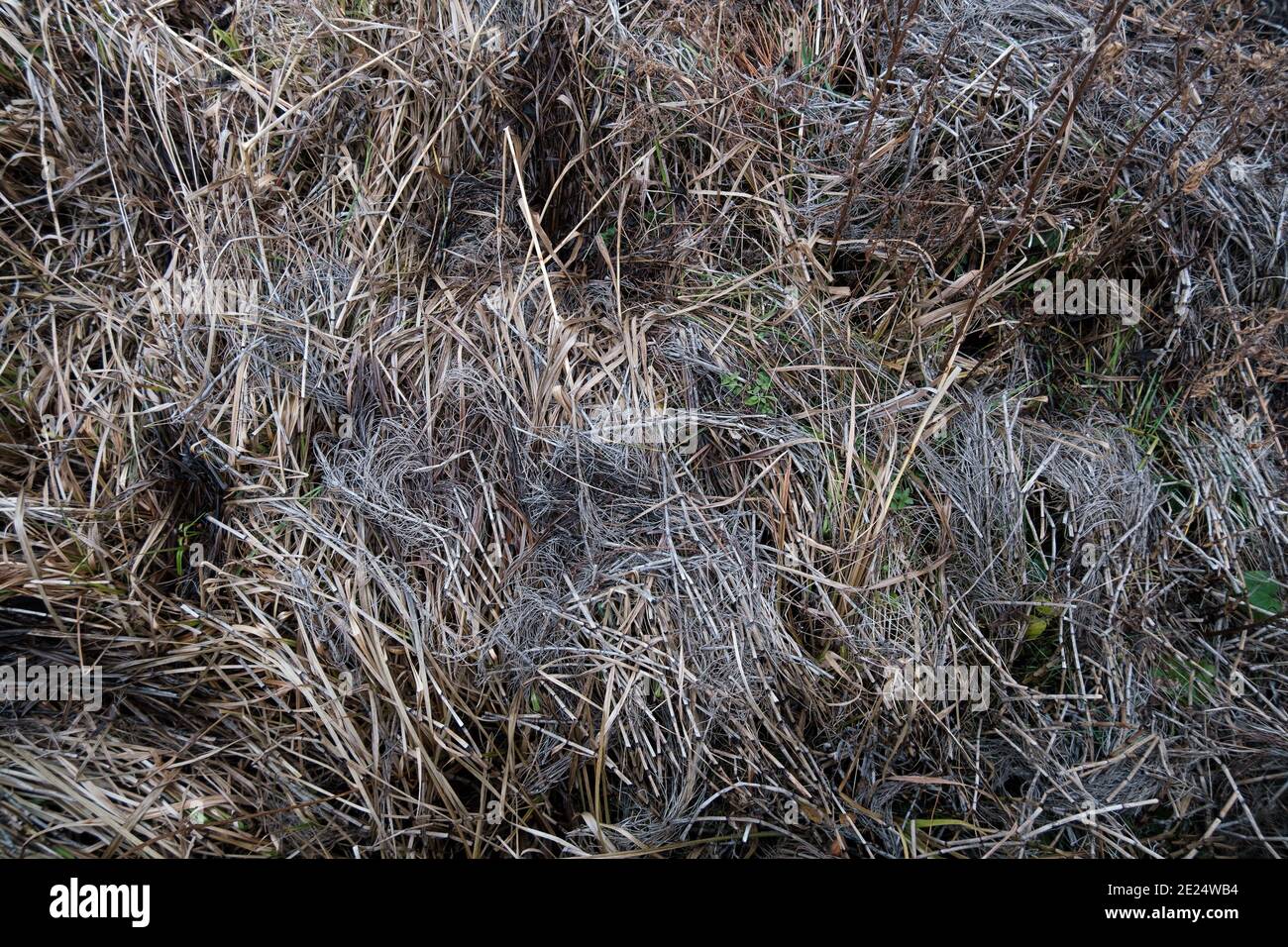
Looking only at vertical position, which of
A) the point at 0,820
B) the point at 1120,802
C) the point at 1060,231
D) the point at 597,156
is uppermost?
the point at 597,156

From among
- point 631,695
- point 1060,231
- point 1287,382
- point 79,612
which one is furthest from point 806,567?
point 79,612

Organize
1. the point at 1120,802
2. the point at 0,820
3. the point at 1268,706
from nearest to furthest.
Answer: the point at 0,820 < the point at 1120,802 < the point at 1268,706

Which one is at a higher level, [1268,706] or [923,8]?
[923,8]

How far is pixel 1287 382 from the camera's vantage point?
2.12 meters

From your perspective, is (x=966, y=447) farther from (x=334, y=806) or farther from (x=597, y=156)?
(x=334, y=806)

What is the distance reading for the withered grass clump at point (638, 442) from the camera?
1717mm

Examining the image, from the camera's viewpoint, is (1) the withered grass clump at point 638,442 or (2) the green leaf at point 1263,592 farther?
(2) the green leaf at point 1263,592

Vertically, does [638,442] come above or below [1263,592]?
above

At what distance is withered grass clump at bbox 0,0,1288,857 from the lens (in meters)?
1.72

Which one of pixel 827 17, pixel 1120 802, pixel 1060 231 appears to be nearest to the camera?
pixel 1120 802

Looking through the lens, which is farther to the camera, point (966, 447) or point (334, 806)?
point (966, 447)

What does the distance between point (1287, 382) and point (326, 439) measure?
2.72 m

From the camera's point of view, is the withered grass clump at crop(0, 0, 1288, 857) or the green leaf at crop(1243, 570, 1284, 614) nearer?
the withered grass clump at crop(0, 0, 1288, 857)

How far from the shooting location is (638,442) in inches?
72.6
